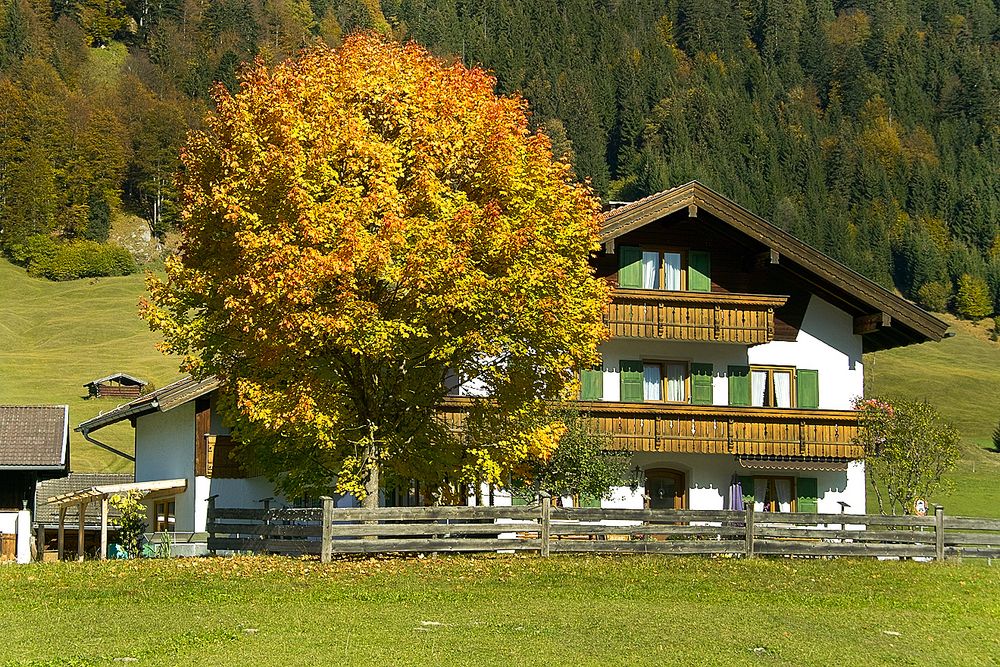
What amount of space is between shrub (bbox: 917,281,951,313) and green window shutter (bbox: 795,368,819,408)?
145851 millimetres

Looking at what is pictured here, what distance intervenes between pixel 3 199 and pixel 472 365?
153 m

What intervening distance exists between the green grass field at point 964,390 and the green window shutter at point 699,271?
24546mm

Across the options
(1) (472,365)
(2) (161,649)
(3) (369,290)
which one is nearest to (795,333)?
(1) (472,365)

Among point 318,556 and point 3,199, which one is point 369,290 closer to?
point 318,556

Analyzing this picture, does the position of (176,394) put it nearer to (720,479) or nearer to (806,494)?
(720,479)

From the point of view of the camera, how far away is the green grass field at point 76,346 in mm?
83050

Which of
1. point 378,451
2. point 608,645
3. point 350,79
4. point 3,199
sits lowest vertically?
point 608,645

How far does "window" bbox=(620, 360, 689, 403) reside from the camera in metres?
40.9

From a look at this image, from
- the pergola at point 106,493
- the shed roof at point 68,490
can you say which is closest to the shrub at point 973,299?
the shed roof at point 68,490

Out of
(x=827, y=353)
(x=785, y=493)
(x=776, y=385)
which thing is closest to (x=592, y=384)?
(x=776, y=385)

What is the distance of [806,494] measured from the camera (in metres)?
41.5

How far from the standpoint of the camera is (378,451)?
29.9 m

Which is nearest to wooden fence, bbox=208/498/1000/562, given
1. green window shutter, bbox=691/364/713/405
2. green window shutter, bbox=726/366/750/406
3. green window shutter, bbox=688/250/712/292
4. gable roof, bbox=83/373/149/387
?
green window shutter, bbox=691/364/713/405

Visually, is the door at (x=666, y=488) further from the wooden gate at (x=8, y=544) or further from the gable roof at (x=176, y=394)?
the wooden gate at (x=8, y=544)
